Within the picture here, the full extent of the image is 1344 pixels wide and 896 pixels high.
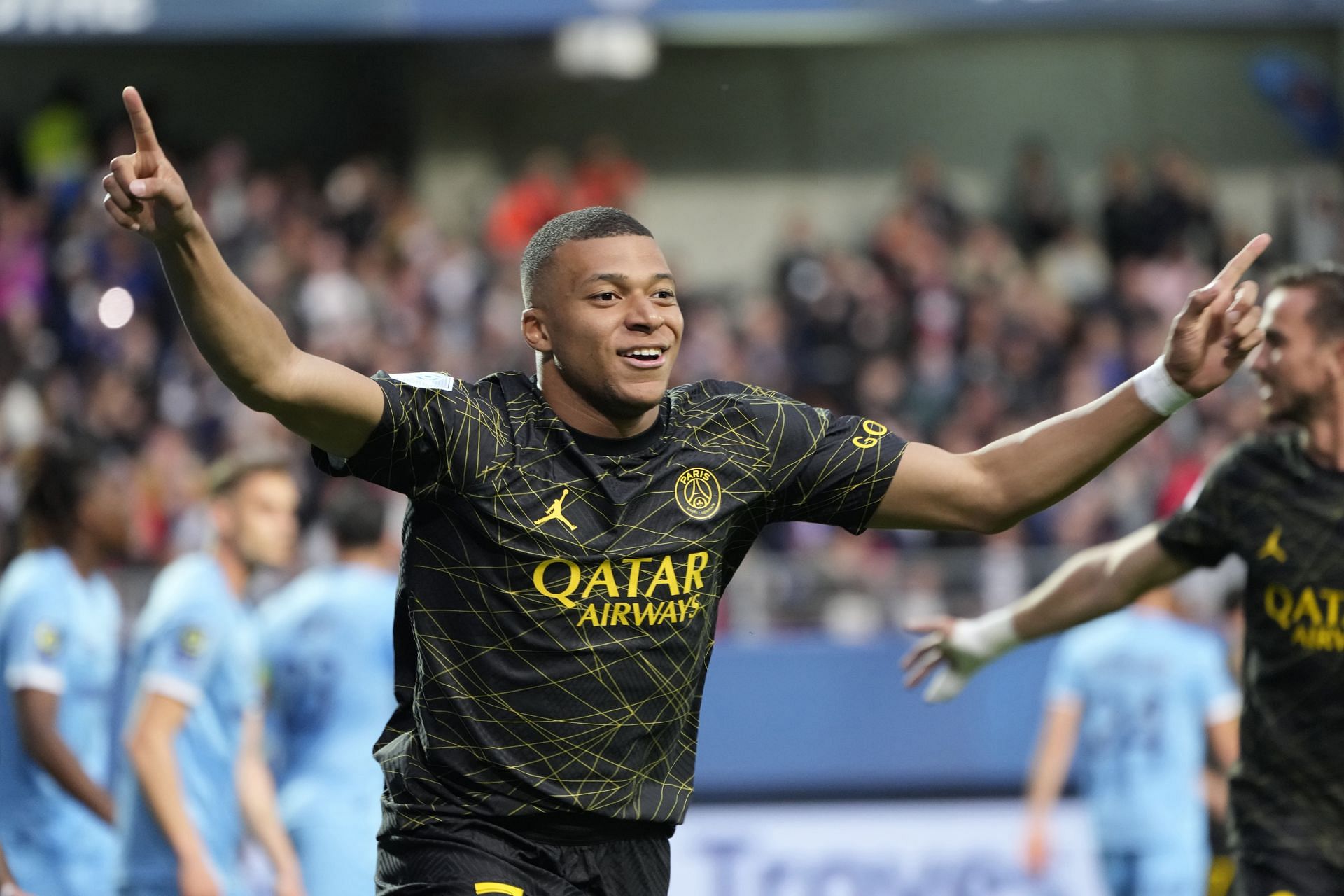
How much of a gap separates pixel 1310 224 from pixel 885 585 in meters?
9.41

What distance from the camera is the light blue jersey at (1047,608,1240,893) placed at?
27.3 feet

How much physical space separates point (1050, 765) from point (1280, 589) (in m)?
3.91

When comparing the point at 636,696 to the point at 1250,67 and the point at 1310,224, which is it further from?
the point at 1250,67

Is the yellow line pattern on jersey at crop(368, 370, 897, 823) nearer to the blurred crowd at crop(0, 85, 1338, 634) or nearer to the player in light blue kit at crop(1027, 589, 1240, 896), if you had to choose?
the player in light blue kit at crop(1027, 589, 1240, 896)

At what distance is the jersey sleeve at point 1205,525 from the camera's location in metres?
5.25

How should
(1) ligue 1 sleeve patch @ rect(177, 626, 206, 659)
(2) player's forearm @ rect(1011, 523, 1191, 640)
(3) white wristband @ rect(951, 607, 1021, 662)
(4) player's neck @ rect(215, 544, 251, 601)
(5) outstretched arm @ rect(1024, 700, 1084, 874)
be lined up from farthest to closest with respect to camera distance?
(5) outstretched arm @ rect(1024, 700, 1084, 874) < (4) player's neck @ rect(215, 544, 251, 601) < (1) ligue 1 sleeve patch @ rect(177, 626, 206, 659) < (3) white wristband @ rect(951, 607, 1021, 662) < (2) player's forearm @ rect(1011, 523, 1191, 640)

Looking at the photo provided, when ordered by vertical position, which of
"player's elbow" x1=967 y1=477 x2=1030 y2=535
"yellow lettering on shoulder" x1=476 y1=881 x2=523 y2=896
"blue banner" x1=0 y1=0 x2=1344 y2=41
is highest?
"blue banner" x1=0 y1=0 x2=1344 y2=41

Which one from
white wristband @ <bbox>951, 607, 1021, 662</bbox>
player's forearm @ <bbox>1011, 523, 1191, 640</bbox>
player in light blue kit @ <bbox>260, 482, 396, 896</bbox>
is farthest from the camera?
player in light blue kit @ <bbox>260, 482, 396, 896</bbox>

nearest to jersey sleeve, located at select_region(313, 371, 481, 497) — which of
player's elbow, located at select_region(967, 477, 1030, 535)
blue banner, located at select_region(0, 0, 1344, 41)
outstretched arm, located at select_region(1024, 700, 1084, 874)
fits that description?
player's elbow, located at select_region(967, 477, 1030, 535)

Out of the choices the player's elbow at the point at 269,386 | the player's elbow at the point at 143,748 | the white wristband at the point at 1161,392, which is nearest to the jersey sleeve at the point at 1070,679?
the player's elbow at the point at 143,748

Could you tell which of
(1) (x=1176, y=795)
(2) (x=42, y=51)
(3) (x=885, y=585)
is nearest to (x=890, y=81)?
(2) (x=42, y=51)

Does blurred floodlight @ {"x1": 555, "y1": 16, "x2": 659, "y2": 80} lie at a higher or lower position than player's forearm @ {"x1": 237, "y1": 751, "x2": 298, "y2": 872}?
higher

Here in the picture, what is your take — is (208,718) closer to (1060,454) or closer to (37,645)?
(37,645)

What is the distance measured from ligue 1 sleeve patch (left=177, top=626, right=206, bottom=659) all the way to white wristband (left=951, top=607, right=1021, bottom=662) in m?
2.65
